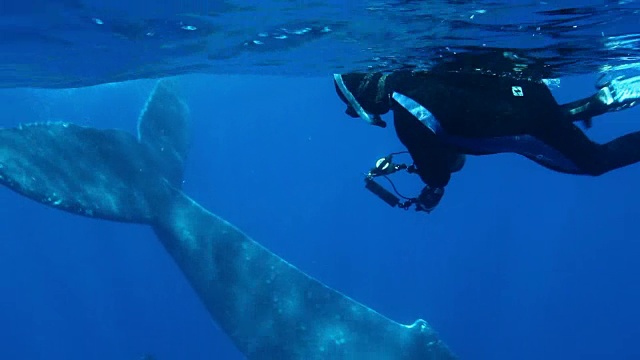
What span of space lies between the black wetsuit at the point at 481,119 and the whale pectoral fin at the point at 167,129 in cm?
813

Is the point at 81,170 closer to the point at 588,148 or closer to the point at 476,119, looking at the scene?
the point at 476,119

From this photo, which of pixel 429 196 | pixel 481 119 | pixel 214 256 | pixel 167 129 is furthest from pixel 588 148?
pixel 167 129

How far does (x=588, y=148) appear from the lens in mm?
7051

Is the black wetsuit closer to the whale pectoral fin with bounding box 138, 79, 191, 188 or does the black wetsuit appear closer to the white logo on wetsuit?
the white logo on wetsuit

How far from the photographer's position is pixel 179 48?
594 inches

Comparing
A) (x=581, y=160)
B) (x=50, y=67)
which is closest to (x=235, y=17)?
(x=581, y=160)

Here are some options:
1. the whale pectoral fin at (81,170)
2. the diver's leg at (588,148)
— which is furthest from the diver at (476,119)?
the whale pectoral fin at (81,170)

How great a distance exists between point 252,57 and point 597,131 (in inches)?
1782

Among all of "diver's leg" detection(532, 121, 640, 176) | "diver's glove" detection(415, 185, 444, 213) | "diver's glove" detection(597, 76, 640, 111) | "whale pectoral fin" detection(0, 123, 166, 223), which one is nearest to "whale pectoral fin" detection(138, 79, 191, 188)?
"whale pectoral fin" detection(0, 123, 166, 223)

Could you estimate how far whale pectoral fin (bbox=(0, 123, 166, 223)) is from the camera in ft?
34.1

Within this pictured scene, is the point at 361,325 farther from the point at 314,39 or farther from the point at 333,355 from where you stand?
the point at 314,39

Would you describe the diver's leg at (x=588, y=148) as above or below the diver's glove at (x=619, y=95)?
below

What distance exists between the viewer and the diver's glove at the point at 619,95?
7352 millimetres

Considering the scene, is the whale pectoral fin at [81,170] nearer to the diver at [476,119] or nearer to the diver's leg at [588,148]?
the diver at [476,119]
